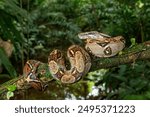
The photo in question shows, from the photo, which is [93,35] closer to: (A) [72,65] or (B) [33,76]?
(A) [72,65]

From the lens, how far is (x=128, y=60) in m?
1.31

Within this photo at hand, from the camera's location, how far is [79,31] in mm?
5117

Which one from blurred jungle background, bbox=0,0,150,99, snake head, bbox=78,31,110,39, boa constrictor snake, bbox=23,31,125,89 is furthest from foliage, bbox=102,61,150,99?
boa constrictor snake, bbox=23,31,125,89

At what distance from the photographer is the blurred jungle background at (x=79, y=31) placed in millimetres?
3188

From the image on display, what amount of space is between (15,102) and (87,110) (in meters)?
0.41

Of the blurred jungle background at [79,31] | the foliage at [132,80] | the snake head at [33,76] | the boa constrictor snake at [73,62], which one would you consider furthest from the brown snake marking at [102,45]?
the foliage at [132,80]

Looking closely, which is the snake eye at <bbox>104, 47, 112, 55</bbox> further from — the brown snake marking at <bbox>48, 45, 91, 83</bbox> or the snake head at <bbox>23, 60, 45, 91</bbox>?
the snake head at <bbox>23, 60, 45, 91</bbox>

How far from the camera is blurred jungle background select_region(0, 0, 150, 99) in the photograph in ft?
10.5

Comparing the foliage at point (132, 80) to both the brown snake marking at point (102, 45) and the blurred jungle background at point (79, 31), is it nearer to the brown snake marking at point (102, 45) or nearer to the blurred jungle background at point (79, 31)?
the blurred jungle background at point (79, 31)

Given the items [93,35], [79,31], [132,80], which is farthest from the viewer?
[79,31]

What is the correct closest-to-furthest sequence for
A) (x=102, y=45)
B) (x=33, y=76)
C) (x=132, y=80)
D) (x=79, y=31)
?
(x=33, y=76) → (x=102, y=45) → (x=132, y=80) → (x=79, y=31)

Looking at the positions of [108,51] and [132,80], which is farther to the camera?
[132,80]

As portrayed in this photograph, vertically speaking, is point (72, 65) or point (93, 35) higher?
point (93, 35)

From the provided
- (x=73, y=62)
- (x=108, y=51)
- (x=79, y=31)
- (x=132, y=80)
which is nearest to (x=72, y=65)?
(x=73, y=62)
